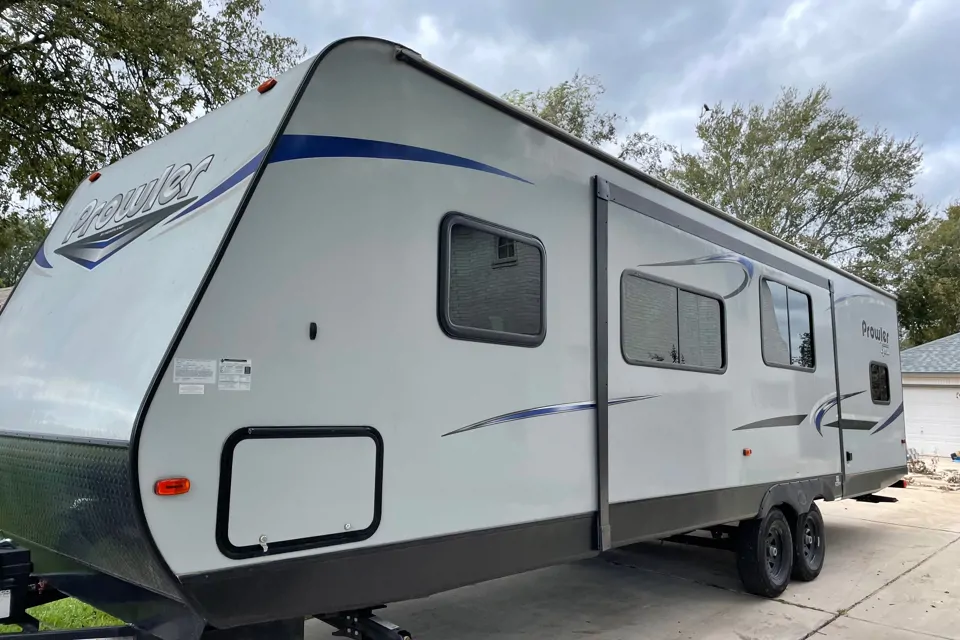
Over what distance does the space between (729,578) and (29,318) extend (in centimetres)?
603

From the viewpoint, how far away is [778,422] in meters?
5.95

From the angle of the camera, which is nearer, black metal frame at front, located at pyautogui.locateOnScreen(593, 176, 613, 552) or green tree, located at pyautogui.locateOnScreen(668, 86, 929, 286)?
black metal frame at front, located at pyautogui.locateOnScreen(593, 176, 613, 552)

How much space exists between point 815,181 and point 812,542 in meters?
24.6

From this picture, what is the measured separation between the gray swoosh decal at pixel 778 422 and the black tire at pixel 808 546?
84 cm

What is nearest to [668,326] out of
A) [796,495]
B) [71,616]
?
[796,495]

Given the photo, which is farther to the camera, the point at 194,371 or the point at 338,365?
the point at 338,365

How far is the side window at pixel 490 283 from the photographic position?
3.22 meters

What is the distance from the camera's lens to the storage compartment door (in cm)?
242

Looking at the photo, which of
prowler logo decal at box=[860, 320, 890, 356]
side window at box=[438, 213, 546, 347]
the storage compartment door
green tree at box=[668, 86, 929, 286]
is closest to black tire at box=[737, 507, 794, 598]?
prowler logo decal at box=[860, 320, 890, 356]

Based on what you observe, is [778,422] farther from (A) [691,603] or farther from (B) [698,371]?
(A) [691,603]

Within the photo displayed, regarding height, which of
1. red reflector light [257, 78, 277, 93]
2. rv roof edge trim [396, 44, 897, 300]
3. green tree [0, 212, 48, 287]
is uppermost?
green tree [0, 212, 48, 287]

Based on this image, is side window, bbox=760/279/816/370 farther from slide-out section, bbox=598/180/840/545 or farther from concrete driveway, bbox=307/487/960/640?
concrete driveway, bbox=307/487/960/640

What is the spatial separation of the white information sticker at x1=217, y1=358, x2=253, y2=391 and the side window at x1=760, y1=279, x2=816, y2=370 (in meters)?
4.55

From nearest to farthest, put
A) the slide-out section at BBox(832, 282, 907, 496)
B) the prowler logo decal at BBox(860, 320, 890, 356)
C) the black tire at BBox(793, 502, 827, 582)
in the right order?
the black tire at BBox(793, 502, 827, 582) < the slide-out section at BBox(832, 282, 907, 496) < the prowler logo decal at BBox(860, 320, 890, 356)
